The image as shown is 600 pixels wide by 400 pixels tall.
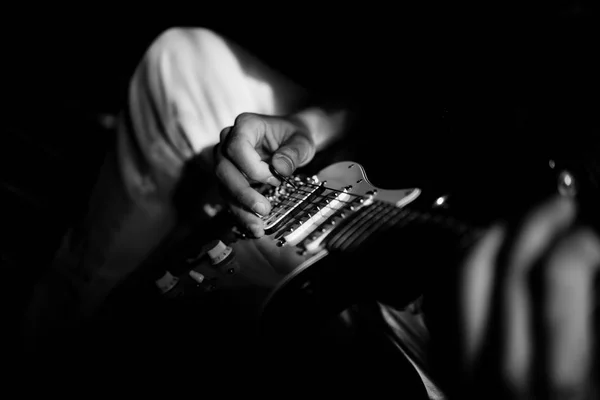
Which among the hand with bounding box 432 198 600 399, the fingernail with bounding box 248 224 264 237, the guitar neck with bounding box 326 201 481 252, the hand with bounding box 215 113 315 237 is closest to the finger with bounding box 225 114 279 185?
the hand with bounding box 215 113 315 237

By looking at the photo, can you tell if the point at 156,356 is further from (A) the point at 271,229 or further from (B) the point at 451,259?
(B) the point at 451,259

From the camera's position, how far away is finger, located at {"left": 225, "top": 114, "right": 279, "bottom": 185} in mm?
822

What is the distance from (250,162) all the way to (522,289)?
22.0 inches

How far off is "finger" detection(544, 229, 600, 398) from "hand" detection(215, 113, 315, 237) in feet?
1.70

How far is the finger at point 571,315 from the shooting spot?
15.5 inches

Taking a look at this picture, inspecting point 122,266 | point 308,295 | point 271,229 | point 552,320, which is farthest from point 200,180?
point 552,320

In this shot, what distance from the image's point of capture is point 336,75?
1215 millimetres

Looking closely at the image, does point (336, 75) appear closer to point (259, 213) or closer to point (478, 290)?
point (259, 213)

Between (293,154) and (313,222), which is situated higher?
(293,154)

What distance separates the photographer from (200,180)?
1.27 meters

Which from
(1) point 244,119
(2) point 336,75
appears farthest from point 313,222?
(2) point 336,75

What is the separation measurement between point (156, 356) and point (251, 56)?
967 mm

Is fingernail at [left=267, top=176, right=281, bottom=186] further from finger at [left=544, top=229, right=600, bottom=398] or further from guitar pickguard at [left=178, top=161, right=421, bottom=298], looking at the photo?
finger at [left=544, top=229, right=600, bottom=398]

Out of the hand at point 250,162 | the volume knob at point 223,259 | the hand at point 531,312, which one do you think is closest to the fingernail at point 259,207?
the hand at point 250,162
